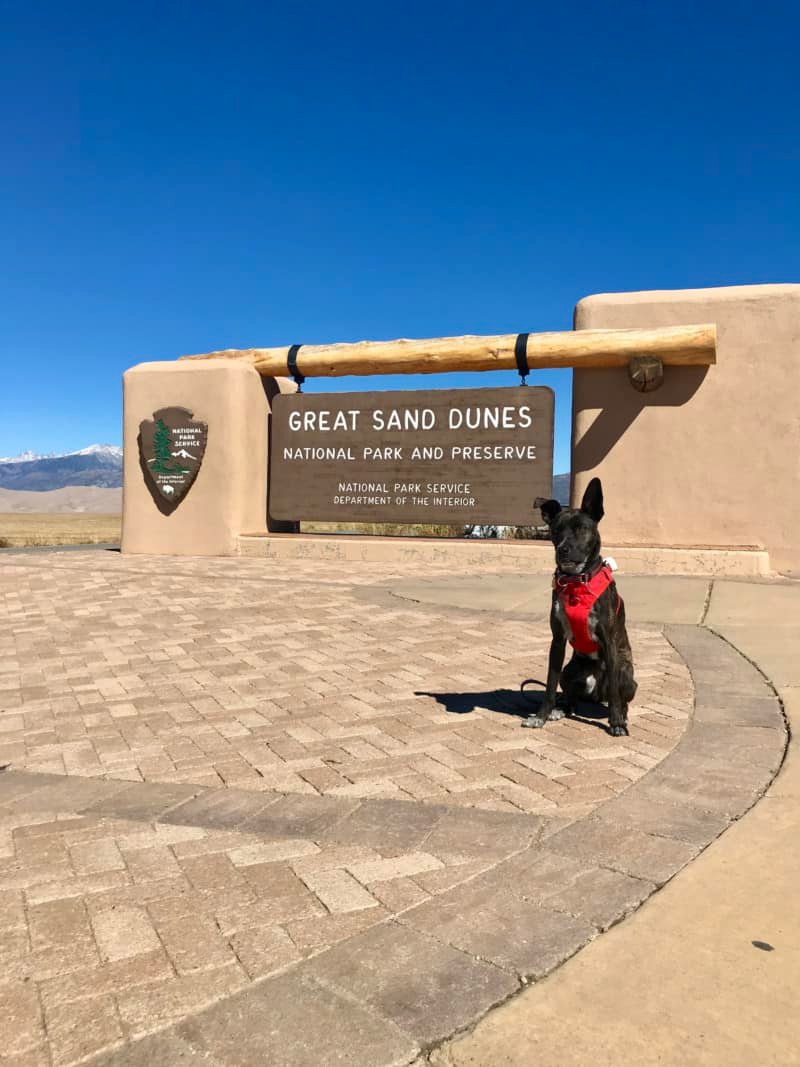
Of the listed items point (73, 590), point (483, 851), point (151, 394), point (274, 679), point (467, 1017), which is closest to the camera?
point (467, 1017)

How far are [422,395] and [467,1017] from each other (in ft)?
38.0

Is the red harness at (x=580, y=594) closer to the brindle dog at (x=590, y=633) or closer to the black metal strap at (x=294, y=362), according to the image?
the brindle dog at (x=590, y=633)

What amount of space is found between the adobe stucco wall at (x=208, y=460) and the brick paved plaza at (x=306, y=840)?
7.82 meters

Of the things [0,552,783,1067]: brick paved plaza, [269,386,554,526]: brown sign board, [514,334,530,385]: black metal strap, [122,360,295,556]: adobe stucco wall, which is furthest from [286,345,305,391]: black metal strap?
[0,552,783,1067]: brick paved plaza

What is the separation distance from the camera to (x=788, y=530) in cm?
1085

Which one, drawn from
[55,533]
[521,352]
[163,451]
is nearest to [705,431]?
[521,352]

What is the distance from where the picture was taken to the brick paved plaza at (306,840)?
1.68 meters

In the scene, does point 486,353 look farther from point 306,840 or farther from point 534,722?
point 306,840

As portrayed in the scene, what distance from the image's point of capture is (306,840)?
8.40 feet

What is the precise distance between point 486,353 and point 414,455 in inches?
87.9

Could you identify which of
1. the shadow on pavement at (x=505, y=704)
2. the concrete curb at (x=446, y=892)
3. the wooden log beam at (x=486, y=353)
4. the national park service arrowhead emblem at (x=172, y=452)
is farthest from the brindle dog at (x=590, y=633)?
the national park service arrowhead emblem at (x=172, y=452)

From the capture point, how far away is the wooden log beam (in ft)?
35.2

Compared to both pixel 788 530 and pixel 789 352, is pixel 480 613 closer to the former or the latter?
pixel 788 530

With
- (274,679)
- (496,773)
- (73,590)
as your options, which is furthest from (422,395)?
(496,773)
